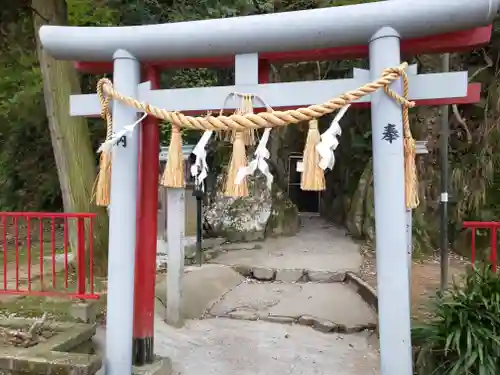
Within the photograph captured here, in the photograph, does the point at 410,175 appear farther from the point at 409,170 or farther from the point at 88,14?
the point at 88,14

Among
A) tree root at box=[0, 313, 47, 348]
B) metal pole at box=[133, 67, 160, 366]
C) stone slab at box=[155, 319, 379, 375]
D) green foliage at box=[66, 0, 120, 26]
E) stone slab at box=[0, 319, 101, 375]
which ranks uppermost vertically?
green foliage at box=[66, 0, 120, 26]

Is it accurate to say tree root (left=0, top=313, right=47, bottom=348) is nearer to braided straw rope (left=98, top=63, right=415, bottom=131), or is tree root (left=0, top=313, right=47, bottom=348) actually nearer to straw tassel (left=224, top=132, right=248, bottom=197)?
straw tassel (left=224, top=132, right=248, bottom=197)

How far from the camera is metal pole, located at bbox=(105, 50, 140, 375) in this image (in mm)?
3590

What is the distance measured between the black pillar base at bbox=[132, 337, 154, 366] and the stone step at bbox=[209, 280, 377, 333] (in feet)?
9.59

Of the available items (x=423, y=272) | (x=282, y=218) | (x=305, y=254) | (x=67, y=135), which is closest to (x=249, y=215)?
(x=282, y=218)

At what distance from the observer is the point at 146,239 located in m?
3.99

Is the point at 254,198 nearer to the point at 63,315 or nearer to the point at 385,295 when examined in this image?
the point at 63,315

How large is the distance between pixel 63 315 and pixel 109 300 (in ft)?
4.26

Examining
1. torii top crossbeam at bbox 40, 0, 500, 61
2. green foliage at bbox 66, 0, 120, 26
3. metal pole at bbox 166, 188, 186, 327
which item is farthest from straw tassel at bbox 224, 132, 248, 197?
green foliage at bbox 66, 0, 120, 26

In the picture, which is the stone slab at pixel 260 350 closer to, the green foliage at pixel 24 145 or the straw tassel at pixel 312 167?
the straw tassel at pixel 312 167

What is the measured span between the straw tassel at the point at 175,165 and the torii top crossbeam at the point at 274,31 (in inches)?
25.1

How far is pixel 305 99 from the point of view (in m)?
3.27

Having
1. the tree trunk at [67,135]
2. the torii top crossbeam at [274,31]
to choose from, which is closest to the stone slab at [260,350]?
the tree trunk at [67,135]

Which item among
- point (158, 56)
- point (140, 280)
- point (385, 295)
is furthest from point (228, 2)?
point (385, 295)
